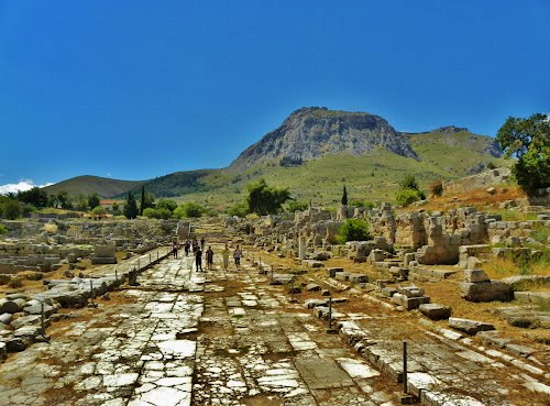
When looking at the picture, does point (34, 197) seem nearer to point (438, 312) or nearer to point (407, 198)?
point (407, 198)

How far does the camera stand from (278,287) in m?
15.0

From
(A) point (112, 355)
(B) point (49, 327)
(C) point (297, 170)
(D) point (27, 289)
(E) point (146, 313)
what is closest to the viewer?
(A) point (112, 355)

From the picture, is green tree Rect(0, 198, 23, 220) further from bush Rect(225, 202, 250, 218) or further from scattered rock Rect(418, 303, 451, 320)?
scattered rock Rect(418, 303, 451, 320)

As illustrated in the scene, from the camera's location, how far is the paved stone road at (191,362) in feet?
18.3

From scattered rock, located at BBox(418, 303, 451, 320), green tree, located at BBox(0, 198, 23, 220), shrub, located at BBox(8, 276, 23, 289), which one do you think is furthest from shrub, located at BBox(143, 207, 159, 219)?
scattered rock, located at BBox(418, 303, 451, 320)

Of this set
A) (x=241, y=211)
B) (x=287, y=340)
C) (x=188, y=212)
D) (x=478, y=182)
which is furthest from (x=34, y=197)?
(x=287, y=340)

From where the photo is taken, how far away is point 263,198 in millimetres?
82625

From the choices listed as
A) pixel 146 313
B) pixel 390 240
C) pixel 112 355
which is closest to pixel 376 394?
pixel 112 355

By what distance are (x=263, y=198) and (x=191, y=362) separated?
75830 millimetres

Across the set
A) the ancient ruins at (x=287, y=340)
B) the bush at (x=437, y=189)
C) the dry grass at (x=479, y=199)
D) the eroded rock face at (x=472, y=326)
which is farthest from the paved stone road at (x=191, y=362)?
the bush at (x=437, y=189)

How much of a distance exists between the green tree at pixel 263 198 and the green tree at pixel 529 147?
45.9m

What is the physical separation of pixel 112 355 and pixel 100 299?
19.3ft

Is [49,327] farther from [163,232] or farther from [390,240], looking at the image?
[163,232]

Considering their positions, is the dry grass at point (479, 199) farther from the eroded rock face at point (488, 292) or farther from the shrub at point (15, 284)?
the shrub at point (15, 284)
